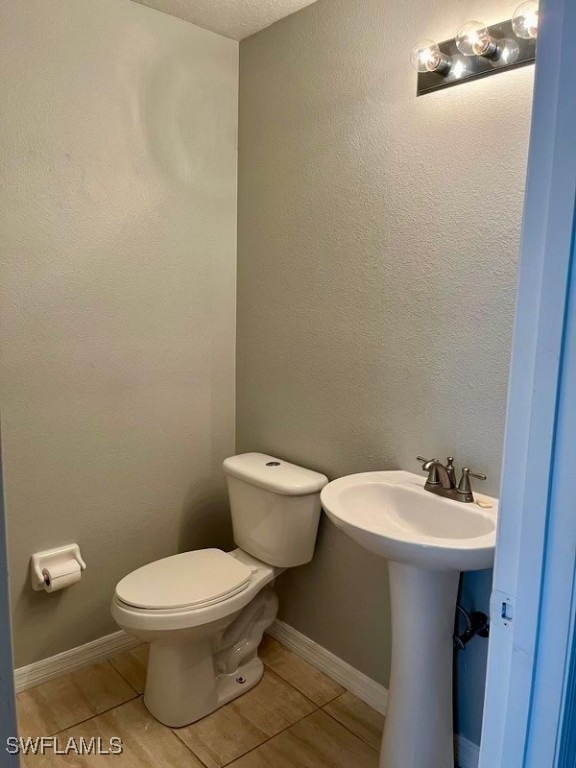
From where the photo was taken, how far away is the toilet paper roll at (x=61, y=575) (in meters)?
1.99

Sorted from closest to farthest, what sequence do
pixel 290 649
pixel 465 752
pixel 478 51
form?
pixel 478 51 → pixel 465 752 → pixel 290 649

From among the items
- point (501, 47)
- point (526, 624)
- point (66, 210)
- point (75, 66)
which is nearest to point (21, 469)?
point (66, 210)

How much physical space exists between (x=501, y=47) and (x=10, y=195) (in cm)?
150

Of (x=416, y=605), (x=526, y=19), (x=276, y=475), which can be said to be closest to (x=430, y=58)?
(x=526, y=19)

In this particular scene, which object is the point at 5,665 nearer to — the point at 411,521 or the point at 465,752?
the point at 411,521

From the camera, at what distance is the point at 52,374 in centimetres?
201

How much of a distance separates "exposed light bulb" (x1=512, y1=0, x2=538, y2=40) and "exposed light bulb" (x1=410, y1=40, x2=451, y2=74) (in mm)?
212

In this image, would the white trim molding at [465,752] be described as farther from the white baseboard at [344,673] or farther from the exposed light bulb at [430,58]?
the exposed light bulb at [430,58]

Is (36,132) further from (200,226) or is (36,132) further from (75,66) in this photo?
(200,226)

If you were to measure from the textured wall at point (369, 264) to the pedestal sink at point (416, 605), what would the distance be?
13 cm

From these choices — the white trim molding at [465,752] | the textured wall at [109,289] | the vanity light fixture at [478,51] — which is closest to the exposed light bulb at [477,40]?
the vanity light fixture at [478,51]

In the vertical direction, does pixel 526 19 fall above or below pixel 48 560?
above

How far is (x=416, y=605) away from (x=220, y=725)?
2.77 ft

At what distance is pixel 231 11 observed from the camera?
6.73ft
